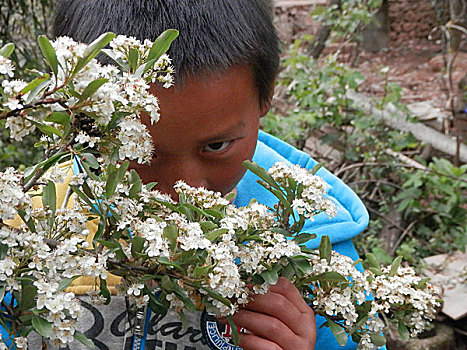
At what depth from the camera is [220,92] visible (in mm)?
1252

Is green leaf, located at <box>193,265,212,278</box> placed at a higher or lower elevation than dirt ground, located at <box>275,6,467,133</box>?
lower

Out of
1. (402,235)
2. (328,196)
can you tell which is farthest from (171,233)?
(402,235)

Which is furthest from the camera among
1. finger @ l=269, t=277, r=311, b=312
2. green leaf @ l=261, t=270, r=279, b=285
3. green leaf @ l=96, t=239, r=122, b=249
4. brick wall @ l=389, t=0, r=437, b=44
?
brick wall @ l=389, t=0, r=437, b=44

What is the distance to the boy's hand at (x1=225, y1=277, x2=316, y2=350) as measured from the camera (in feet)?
3.65

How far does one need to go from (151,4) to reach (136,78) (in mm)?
576

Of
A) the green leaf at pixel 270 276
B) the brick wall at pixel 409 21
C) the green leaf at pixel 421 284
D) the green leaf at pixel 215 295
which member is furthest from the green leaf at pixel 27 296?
the brick wall at pixel 409 21

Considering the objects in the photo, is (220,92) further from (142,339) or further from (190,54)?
(142,339)

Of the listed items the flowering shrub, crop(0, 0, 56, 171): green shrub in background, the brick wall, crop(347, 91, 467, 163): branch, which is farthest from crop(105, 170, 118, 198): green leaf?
the brick wall

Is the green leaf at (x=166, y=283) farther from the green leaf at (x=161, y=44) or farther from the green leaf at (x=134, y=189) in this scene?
the green leaf at (x=161, y=44)

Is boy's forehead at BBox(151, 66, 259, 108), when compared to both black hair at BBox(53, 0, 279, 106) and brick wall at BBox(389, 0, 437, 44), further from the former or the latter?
brick wall at BBox(389, 0, 437, 44)

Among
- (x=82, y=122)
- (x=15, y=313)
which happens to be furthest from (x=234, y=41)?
(x=15, y=313)

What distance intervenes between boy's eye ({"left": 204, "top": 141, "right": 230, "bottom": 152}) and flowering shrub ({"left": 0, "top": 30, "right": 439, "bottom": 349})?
0.27 metres

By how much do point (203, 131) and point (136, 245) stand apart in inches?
18.0

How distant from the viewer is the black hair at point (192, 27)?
1245mm
